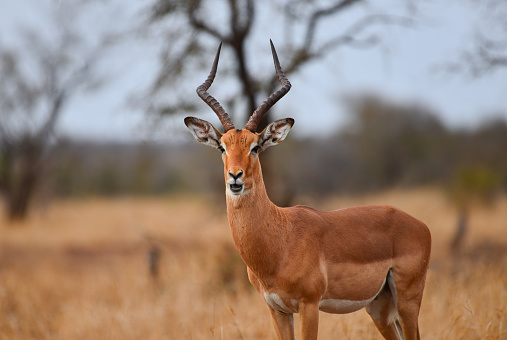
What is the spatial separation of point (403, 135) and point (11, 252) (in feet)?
69.4

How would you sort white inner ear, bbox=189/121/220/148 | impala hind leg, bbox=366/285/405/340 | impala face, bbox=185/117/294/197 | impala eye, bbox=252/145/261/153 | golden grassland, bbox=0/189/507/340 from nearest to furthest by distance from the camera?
impala face, bbox=185/117/294/197, impala eye, bbox=252/145/261/153, white inner ear, bbox=189/121/220/148, impala hind leg, bbox=366/285/405/340, golden grassland, bbox=0/189/507/340

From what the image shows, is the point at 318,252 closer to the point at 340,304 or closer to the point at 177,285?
the point at 340,304

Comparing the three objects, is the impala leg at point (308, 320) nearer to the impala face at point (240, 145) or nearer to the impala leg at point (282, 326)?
the impala leg at point (282, 326)

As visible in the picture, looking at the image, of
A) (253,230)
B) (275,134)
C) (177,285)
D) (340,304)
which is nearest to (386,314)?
(340,304)

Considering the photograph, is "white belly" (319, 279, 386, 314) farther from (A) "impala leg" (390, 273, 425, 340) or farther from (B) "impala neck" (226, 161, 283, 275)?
(B) "impala neck" (226, 161, 283, 275)

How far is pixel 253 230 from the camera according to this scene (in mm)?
3979

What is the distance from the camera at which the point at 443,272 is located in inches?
373

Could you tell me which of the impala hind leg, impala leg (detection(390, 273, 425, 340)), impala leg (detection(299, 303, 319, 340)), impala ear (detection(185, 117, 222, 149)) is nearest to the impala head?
impala ear (detection(185, 117, 222, 149))

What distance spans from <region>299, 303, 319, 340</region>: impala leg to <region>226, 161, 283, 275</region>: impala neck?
0.41 meters

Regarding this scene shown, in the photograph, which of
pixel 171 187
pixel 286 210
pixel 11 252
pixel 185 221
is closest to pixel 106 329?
pixel 286 210

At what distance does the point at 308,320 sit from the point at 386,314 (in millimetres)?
1134

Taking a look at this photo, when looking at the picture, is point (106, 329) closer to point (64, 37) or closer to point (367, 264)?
point (367, 264)

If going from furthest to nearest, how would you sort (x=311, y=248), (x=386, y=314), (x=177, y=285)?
(x=177, y=285) < (x=386, y=314) < (x=311, y=248)

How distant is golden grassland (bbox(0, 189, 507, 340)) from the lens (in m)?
6.22
